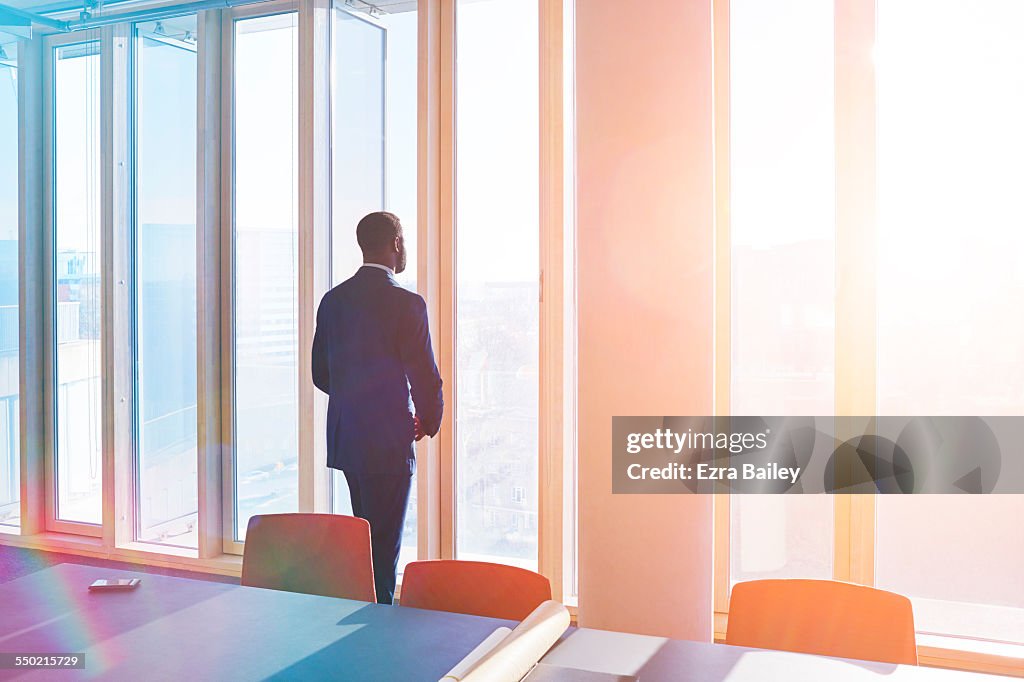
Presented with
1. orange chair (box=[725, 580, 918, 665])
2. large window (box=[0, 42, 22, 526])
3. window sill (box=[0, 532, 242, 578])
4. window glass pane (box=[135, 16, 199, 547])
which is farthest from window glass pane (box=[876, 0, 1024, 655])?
large window (box=[0, 42, 22, 526])

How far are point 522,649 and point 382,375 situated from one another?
1988 mm

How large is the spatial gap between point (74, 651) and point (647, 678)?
1262mm

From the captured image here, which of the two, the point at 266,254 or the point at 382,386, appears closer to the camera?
the point at 382,386

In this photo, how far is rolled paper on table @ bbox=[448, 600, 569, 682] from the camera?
61.0 inches

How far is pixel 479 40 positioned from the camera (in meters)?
4.27

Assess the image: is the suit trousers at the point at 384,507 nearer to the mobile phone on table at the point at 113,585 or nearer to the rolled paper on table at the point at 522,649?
the mobile phone on table at the point at 113,585

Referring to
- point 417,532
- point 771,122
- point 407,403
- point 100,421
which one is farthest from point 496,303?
point 100,421

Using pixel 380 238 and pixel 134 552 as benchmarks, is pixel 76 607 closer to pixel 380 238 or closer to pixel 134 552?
pixel 380 238

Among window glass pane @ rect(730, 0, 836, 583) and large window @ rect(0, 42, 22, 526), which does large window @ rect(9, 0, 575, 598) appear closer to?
large window @ rect(0, 42, 22, 526)

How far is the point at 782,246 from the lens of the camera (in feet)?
12.4

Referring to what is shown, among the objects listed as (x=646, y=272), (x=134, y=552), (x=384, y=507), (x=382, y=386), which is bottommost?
(x=134, y=552)

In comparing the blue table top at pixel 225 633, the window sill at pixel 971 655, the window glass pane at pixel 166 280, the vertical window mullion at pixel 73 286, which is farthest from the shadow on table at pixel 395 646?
the vertical window mullion at pixel 73 286

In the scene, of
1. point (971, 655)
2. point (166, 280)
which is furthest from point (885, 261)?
point (166, 280)

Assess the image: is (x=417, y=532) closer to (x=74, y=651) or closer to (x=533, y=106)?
(x=533, y=106)
